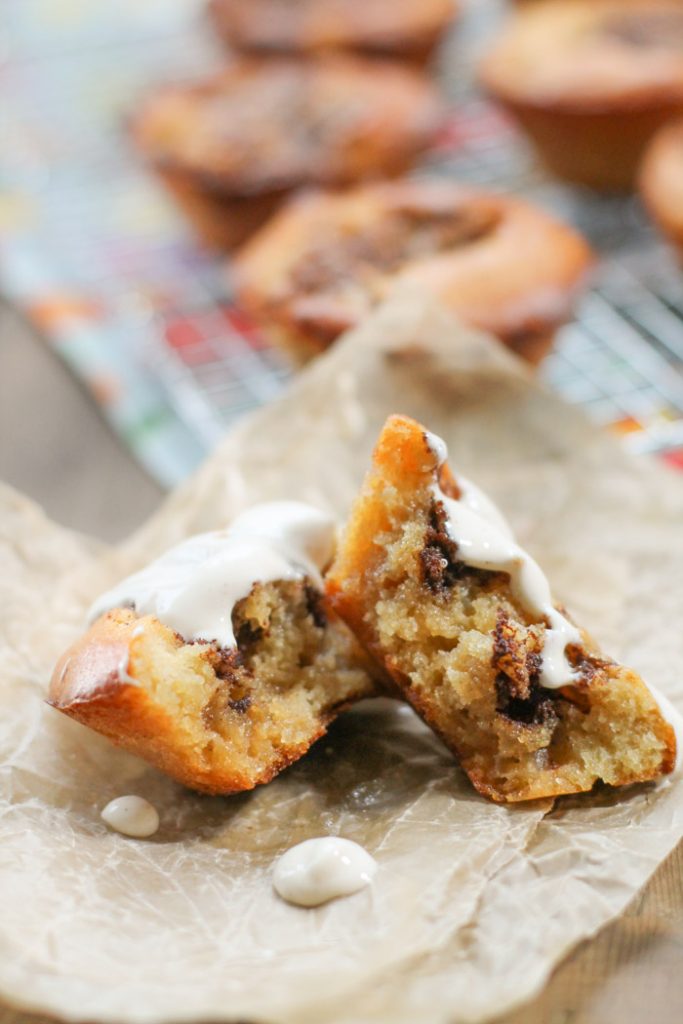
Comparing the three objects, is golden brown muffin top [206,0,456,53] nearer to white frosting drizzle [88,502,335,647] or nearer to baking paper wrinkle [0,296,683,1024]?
baking paper wrinkle [0,296,683,1024]

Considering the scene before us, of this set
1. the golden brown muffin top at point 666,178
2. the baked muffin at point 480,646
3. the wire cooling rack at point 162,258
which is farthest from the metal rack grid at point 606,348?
the baked muffin at point 480,646

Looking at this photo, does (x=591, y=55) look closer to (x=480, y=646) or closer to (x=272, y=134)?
(x=272, y=134)

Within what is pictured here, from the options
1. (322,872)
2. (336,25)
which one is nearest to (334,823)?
(322,872)

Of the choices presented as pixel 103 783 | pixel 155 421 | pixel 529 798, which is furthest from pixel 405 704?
pixel 155 421

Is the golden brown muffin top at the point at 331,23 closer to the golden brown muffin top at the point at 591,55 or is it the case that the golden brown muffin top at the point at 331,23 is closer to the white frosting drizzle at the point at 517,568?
the golden brown muffin top at the point at 591,55

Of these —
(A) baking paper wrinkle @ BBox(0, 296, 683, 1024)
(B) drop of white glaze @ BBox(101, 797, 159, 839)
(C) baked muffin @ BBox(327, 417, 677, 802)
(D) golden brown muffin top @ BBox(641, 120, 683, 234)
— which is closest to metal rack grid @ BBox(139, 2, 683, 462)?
(D) golden brown muffin top @ BBox(641, 120, 683, 234)

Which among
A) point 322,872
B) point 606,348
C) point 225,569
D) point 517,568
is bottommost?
point 606,348
